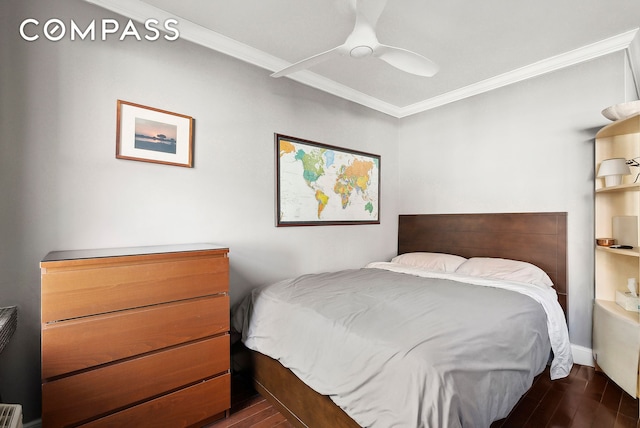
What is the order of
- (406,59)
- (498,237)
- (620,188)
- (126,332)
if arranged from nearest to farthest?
1. (126,332)
2. (406,59)
3. (620,188)
4. (498,237)

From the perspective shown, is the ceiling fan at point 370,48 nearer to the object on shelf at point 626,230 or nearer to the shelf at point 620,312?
the object on shelf at point 626,230

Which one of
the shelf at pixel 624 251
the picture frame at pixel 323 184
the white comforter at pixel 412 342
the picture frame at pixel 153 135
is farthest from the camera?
the picture frame at pixel 323 184

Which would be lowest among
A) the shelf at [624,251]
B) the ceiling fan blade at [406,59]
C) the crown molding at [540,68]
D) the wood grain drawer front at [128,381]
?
the wood grain drawer front at [128,381]

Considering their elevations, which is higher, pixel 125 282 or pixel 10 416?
pixel 125 282

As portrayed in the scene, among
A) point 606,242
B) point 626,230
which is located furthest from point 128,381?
point 626,230

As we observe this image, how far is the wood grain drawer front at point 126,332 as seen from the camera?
1.33 metres

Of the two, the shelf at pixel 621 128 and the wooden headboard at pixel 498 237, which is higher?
the shelf at pixel 621 128

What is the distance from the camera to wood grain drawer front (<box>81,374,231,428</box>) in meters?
1.48

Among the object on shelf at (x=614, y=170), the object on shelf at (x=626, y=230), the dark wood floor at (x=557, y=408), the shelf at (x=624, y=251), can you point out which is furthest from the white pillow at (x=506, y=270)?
the object on shelf at (x=614, y=170)

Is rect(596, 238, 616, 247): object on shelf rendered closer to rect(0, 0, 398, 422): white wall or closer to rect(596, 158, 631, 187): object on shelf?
rect(596, 158, 631, 187): object on shelf

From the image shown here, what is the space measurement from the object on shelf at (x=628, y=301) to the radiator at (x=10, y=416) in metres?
3.53

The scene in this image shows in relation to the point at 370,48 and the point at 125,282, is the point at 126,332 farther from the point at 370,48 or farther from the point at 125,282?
the point at 370,48

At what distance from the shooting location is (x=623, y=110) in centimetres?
207

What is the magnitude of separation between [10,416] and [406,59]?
260 cm
